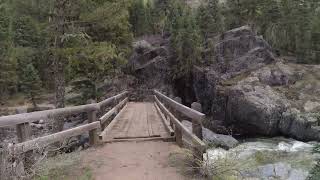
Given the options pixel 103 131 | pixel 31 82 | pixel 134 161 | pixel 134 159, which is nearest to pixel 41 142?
pixel 134 161

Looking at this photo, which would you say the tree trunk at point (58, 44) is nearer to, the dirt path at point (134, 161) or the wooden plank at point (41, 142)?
the dirt path at point (134, 161)

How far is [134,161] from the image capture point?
7918 mm

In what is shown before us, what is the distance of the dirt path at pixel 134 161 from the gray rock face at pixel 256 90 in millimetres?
21675

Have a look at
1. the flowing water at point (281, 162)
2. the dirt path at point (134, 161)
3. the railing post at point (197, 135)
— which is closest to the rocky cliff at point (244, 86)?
the flowing water at point (281, 162)

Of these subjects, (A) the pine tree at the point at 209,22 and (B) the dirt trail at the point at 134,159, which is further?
(A) the pine tree at the point at 209,22

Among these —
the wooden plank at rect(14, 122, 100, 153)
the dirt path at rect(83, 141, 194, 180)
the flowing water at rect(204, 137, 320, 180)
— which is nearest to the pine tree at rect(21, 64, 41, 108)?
the flowing water at rect(204, 137, 320, 180)

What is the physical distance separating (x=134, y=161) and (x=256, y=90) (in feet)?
85.6

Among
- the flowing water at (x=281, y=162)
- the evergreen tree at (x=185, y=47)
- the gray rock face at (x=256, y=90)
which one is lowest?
the flowing water at (x=281, y=162)

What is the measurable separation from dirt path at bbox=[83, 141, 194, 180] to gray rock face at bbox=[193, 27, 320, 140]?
21.7 m

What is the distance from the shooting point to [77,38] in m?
16.0

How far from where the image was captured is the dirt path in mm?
6875

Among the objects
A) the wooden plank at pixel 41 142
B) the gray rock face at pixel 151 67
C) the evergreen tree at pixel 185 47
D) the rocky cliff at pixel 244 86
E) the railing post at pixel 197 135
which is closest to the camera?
the wooden plank at pixel 41 142

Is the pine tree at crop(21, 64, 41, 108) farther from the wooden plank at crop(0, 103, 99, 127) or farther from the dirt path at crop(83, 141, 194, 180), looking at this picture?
the wooden plank at crop(0, 103, 99, 127)

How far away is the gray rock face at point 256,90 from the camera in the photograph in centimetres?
3091
